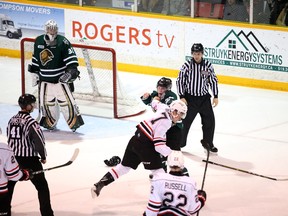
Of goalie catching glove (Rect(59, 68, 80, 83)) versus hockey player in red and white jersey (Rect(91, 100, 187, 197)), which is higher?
goalie catching glove (Rect(59, 68, 80, 83))

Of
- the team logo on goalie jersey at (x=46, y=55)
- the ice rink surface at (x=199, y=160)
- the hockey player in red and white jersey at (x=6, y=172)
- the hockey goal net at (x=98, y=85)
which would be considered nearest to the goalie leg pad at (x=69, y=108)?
the ice rink surface at (x=199, y=160)

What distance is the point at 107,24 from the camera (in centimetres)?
1329

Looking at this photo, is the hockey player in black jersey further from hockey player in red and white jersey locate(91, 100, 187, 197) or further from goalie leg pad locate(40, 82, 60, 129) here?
hockey player in red and white jersey locate(91, 100, 187, 197)

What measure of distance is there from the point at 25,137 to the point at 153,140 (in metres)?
1.09

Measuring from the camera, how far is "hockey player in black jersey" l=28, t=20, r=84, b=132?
10.4m

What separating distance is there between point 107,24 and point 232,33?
76.0 inches

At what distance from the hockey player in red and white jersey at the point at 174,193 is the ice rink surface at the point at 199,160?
158 centimetres

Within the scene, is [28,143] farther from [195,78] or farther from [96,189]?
[195,78]

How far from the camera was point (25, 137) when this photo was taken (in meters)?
7.68

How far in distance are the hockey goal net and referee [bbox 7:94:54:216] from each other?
3582 millimetres

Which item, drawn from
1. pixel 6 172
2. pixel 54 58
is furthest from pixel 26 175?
pixel 54 58

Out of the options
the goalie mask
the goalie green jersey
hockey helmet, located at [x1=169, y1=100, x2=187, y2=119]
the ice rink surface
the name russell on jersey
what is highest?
the goalie mask

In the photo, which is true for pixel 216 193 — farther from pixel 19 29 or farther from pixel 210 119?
pixel 19 29

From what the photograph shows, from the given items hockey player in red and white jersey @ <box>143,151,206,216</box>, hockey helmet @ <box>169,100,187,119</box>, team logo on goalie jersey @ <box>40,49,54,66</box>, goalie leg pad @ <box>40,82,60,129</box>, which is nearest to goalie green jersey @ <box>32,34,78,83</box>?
team logo on goalie jersey @ <box>40,49,54,66</box>
